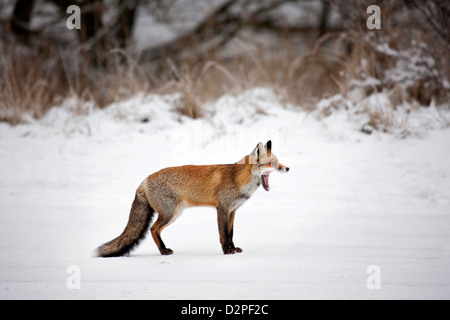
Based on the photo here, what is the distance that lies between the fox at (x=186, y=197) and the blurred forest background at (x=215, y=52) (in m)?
5.13

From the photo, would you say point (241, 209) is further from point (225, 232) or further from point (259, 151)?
point (259, 151)

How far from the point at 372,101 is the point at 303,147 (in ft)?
6.21

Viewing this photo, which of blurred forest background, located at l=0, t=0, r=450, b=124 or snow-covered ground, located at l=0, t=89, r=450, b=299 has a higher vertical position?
blurred forest background, located at l=0, t=0, r=450, b=124

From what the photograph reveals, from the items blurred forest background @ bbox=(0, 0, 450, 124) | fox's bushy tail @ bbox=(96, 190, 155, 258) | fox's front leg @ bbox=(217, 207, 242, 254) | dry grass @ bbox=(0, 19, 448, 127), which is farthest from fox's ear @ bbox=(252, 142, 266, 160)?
blurred forest background @ bbox=(0, 0, 450, 124)

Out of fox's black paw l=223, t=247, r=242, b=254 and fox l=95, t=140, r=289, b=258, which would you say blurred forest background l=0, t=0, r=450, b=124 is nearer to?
fox l=95, t=140, r=289, b=258

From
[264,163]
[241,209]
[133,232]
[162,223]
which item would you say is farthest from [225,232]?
[241,209]

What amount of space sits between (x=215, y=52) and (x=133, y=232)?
9791 mm

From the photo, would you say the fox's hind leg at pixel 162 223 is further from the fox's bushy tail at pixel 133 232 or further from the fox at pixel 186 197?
the fox's bushy tail at pixel 133 232

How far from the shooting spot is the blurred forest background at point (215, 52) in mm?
9617

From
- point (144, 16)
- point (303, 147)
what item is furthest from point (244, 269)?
point (144, 16)

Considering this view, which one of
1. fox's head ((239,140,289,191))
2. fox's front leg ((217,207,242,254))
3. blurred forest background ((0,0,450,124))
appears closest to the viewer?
fox's head ((239,140,289,191))

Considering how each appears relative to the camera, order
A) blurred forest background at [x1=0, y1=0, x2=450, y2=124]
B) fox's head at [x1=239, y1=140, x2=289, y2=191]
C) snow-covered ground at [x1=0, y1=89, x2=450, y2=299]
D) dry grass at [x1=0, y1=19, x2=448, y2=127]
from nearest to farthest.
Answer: snow-covered ground at [x1=0, y1=89, x2=450, y2=299] → fox's head at [x1=239, y1=140, x2=289, y2=191] → blurred forest background at [x1=0, y1=0, x2=450, y2=124] → dry grass at [x1=0, y1=19, x2=448, y2=127]

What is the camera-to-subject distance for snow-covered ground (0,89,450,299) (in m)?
3.85

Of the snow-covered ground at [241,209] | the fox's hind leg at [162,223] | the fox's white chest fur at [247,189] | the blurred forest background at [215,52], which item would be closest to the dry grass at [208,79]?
the blurred forest background at [215,52]
